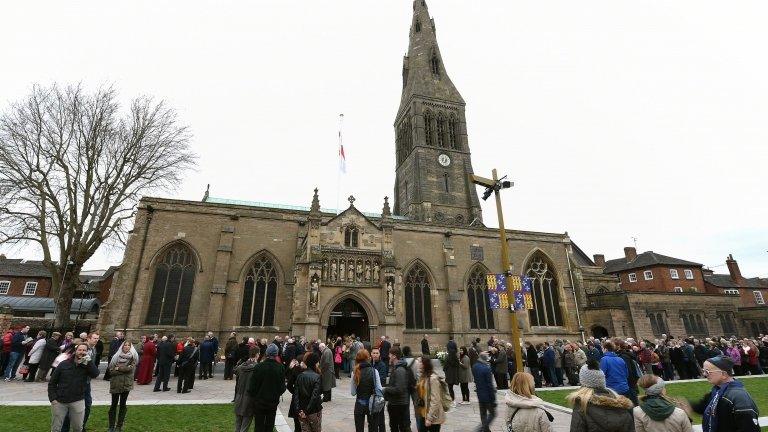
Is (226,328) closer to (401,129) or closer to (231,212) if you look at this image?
(231,212)

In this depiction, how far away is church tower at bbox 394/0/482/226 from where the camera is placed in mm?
40375

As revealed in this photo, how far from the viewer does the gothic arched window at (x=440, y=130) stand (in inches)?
1795

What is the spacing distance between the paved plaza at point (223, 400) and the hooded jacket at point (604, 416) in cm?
371

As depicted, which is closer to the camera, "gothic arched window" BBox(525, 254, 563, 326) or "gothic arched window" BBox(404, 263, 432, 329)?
"gothic arched window" BBox(404, 263, 432, 329)

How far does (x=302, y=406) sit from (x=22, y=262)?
5847 cm

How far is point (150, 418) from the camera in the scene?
8.47 metres

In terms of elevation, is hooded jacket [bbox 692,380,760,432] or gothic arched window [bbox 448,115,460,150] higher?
gothic arched window [bbox 448,115,460,150]

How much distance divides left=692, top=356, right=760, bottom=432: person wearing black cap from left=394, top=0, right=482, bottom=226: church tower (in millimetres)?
33555

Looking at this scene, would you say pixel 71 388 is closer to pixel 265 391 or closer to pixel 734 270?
pixel 265 391

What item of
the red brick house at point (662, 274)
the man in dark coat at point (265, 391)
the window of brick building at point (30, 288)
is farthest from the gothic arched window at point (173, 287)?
the red brick house at point (662, 274)

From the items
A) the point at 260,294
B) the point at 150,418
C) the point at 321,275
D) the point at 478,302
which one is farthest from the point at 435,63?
the point at 150,418

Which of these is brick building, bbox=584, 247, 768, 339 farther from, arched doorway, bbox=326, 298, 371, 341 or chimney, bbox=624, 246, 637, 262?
arched doorway, bbox=326, 298, 371, 341

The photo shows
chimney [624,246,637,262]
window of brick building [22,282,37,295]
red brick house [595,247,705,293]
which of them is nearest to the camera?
red brick house [595,247,705,293]

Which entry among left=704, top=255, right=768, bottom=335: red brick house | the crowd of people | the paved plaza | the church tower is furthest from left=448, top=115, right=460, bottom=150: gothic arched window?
the paved plaza
